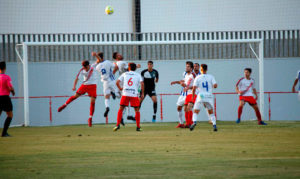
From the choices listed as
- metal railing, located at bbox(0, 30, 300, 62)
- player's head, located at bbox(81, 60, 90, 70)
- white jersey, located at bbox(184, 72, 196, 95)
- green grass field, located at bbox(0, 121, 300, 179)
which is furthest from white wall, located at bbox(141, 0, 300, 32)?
green grass field, located at bbox(0, 121, 300, 179)

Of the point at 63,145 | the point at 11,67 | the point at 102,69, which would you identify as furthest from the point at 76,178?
the point at 11,67

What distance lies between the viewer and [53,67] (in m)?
26.7

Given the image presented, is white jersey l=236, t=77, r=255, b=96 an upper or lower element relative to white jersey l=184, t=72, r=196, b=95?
lower

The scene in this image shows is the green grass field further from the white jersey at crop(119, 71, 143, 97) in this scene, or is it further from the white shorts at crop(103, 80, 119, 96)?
the white shorts at crop(103, 80, 119, 96)

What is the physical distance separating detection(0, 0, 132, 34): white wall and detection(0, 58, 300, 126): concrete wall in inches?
85.6

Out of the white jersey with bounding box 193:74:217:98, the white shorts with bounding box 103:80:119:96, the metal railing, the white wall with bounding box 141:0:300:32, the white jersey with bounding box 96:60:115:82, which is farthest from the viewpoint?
the white wall with bounding box 141:0:300:32

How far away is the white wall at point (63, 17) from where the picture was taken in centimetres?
2802

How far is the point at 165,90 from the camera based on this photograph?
27.8 m

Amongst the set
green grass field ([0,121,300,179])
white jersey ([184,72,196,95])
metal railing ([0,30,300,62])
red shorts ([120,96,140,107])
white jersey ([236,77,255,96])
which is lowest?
green grass field ([0,121,300,179])

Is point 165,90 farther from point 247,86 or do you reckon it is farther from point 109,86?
point 109,86

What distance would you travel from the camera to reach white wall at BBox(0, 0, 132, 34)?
28.0 meters

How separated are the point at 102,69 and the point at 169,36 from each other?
12855 mm

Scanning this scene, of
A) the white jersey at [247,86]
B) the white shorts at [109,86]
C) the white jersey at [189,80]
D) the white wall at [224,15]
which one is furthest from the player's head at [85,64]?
the white wall at [224,15]

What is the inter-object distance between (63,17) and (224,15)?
894 centimetres
